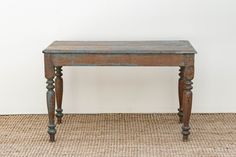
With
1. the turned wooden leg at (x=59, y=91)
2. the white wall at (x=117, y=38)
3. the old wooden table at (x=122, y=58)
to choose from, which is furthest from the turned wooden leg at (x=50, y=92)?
the white wall at (x=117, y=38)

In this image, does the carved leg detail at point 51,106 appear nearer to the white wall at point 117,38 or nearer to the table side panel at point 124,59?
the table side panel at point 124,59

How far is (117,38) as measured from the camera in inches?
126

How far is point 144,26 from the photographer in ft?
10.5

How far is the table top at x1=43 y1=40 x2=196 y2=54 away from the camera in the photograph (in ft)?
8.63

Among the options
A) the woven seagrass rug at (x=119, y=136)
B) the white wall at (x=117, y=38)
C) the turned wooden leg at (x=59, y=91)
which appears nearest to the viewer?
the woven seagrass rug at (x=119, y=136)

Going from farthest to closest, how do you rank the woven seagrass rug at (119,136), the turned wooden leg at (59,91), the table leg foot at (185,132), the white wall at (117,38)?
the white wall at (117,38) → the turned wooden leg at (59,91) → the table leg foot at (185,132) → the woven seagrass rug at (119,136)

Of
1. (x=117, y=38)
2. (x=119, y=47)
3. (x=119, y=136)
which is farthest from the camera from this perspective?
(x=117, y=38)

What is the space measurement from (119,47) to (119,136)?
587 mm

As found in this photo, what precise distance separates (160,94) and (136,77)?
0.23 meters

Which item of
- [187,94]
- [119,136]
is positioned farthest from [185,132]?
[119,136]

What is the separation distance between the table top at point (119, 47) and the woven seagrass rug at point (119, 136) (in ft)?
1.90

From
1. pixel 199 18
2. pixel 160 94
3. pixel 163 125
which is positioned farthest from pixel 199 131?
pixel 199 18

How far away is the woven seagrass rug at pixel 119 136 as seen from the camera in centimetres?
262

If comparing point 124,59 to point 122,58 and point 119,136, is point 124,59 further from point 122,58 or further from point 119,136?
point 119,136
